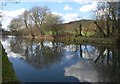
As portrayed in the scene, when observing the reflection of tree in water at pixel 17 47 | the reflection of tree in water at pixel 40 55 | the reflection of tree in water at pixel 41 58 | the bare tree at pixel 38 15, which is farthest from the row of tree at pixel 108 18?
the bare tree at pixel 38 15

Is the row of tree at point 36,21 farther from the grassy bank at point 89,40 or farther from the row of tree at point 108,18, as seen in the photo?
the row of tree at point 108,18

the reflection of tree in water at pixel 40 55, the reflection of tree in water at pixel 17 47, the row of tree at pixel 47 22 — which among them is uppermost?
the row of tree at pixel 47 22

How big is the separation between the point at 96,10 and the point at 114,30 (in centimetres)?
490

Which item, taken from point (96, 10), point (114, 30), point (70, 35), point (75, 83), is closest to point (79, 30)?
point (70, 35)

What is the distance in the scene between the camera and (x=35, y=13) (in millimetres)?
42781

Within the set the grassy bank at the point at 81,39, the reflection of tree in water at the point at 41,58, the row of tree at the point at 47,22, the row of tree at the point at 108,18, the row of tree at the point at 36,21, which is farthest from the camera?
the row of tree at the point at 36,21

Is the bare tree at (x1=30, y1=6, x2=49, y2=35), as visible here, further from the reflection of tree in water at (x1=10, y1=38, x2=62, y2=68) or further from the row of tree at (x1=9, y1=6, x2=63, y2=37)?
the reflection of tree in water at (x1=10, y1=38, x2=62, y2=68)

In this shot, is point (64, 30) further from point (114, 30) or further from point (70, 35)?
point (114, 30)

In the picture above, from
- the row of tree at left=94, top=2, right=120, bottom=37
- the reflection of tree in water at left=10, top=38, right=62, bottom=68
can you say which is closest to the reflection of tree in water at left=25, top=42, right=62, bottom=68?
the reflection of tree in water at left=10, top=38, right=62, bottom=68

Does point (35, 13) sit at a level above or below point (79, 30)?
above

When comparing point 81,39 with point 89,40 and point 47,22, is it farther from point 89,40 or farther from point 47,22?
point 47,22


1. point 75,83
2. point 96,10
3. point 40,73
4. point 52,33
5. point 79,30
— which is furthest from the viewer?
point 52,33

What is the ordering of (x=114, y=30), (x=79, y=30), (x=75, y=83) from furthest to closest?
(x=79, y=30) < (x=114, y=30) < (x=75, y=83)

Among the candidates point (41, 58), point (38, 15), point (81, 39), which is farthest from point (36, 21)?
point (41, 58)
